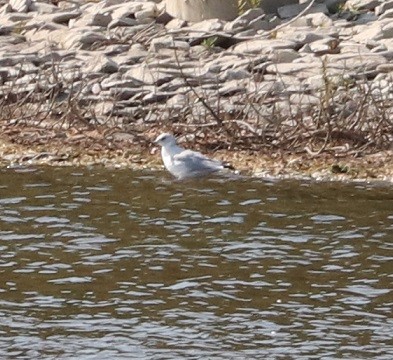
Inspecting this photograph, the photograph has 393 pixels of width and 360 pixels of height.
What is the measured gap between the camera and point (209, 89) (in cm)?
1603

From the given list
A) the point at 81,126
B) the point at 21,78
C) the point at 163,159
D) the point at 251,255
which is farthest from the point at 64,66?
the point at 251,255

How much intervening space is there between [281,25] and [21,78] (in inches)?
124

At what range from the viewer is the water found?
941 cm

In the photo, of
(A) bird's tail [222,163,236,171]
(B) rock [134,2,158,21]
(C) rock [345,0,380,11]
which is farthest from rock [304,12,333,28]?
(A) bird's tail [222,163,236,171]

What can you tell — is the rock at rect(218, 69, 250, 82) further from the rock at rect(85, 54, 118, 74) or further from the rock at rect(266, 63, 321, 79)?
the rock at rect(85, 54, 118, 74)

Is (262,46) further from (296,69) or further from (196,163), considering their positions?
(196,163)

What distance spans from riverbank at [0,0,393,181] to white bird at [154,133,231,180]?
Answer: 0.52 meters

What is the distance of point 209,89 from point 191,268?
205 inches

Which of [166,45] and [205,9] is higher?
[205,9]

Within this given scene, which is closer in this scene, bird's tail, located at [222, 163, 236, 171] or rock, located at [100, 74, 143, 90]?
bird's tail, located at [222, 163, 236, 171]

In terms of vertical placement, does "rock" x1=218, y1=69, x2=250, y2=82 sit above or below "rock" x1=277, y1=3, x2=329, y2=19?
below

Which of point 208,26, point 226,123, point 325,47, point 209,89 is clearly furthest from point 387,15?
point 226,123

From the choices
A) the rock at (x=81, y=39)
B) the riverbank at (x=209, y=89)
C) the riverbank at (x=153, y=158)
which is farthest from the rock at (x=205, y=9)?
the riverbank at (x=153, y=158)

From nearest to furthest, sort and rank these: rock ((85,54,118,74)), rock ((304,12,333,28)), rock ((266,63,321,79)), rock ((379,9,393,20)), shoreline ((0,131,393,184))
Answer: shoreline ((0,131,393,184))
rock ((266,63,321,79))
rock ((85,54,118,74))
rock ((379,9,393,20))
rock ((304,12,333,28))
